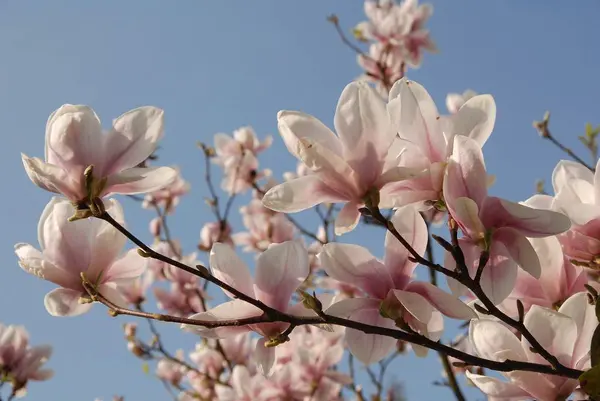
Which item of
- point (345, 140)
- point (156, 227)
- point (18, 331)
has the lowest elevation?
point (345, 140)

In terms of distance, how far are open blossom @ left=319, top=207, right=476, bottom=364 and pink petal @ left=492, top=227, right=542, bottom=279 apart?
149mm

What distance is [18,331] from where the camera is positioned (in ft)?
9.74

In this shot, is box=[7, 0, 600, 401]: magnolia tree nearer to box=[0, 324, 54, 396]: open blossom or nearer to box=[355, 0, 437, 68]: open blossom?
box=[0, 324, 54, 396]: open blossom

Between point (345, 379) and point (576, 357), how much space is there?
71.3 inches

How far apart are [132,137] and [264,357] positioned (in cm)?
54

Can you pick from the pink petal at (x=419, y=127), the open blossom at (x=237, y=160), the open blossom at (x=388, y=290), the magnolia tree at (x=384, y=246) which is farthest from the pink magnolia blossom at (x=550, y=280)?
the open blossom at (x=237, y=160)

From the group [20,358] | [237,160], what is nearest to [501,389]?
[20,358]

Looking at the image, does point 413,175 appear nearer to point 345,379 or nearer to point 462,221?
point 462,221

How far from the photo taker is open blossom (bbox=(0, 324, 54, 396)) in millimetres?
2848

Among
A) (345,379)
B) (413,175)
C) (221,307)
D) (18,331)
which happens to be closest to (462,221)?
(413,175)

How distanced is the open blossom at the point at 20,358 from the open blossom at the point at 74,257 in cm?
182

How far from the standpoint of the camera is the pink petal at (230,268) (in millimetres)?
1203

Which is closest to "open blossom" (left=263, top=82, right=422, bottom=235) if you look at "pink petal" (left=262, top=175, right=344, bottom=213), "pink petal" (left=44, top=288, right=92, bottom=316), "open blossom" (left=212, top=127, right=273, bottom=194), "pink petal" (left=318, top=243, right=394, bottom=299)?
"pink petal" (left=262, top=175, right=344, bottom=213)

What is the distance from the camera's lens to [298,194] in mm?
1082
